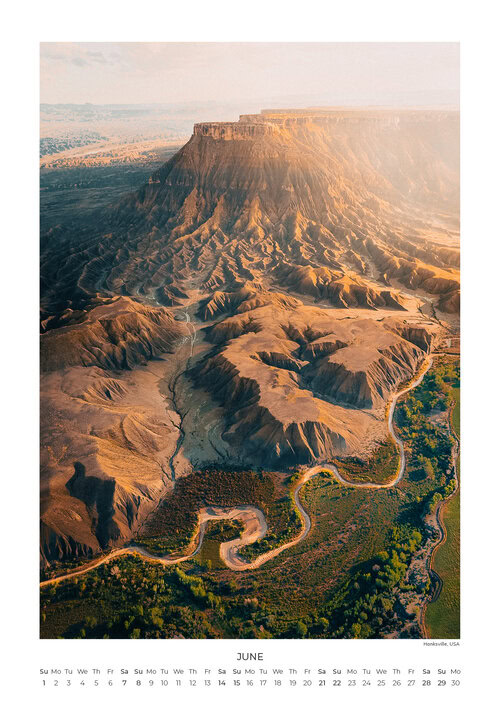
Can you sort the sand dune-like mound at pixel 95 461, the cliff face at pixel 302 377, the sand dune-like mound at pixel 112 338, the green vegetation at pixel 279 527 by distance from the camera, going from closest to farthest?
the green vegetation at pixel 279 527 < the sand dune-like mound at pixel 95 461 < the cliff face at pixel 302 377 < the sand dune-like mound at pixel 112 338

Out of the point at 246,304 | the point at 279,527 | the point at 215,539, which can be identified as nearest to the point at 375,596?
the point at 279,527

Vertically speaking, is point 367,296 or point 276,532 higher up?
point 367,296

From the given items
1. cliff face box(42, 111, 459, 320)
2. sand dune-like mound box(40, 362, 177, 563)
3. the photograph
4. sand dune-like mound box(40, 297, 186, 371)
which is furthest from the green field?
cliff face box(42, 111, 459, 320)

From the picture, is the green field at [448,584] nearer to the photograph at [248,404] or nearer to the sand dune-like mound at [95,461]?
the photograph at [248,404]

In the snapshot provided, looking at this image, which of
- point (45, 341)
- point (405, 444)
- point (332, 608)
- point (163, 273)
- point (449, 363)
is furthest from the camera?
point (163, 273)

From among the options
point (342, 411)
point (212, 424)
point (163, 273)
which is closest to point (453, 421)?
point (342, 411)

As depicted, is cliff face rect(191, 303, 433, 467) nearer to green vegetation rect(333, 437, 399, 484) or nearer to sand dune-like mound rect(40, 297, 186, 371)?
green vegetation rect(333, 437, 399, 484)

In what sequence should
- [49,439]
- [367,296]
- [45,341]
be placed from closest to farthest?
1. [49,439]
2. [45,341]
3. [367,296]

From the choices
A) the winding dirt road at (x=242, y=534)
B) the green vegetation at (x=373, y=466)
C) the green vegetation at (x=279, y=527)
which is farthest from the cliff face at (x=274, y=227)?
the green vegetation at (x=279, y=527)

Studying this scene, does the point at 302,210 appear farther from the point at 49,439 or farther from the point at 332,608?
the point at 332,608
